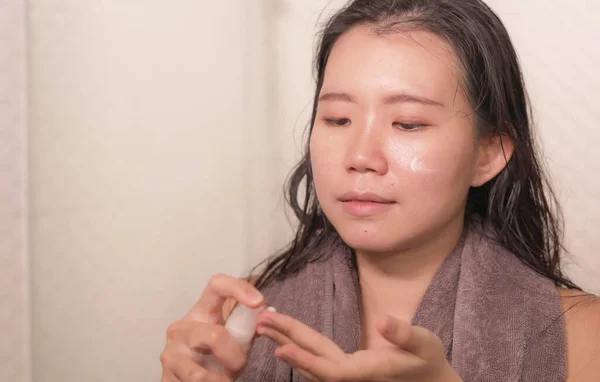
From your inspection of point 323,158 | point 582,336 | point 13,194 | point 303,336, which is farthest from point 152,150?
point 582,336

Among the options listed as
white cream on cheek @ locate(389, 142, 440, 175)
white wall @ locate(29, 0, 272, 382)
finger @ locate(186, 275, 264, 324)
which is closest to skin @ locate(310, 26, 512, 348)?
white cream on cheek @ locate(389, 142, 440, 175)

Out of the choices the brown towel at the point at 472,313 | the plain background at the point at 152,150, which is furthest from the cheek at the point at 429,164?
the plain background at the point at 152,150

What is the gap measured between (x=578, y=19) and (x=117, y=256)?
36.3 inches

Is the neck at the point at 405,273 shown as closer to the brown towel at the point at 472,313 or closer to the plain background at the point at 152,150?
the brown towel at the point at 472,313

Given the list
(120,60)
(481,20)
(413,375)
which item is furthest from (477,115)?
(120,60)

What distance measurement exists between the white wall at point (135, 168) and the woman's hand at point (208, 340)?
0.34 meters

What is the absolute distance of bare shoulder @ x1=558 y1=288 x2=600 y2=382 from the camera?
79 cm

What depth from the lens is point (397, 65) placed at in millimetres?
783

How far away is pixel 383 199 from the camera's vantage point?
774 mm

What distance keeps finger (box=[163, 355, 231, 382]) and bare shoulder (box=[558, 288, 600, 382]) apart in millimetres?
442

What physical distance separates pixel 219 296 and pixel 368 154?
0.80ft

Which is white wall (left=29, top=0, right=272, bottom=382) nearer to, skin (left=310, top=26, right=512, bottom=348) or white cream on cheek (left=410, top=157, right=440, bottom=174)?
skin (left=310, top=26, right=512, bottom=348)

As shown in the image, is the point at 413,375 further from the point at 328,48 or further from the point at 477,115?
the point at 328,48

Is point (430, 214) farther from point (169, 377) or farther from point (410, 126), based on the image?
point (169, 377)
